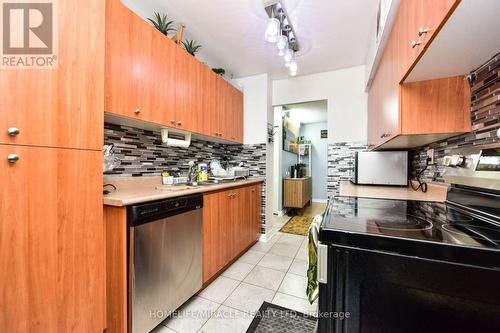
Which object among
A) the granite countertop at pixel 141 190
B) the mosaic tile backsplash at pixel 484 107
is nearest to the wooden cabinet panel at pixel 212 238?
the granite countertop at pixel 141 190

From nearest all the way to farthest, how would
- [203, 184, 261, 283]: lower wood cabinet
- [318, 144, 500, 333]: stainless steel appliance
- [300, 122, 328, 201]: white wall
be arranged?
[318, 144, 500, 333]: stainless steel appliance < [203, 184, 261, 283]: lower wood cabinet < [300, 122, 328, 201]: white wall

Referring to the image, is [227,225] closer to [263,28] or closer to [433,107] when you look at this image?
[433,107]

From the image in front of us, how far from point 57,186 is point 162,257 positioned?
0.70 m

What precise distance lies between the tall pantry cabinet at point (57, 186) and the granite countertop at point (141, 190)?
124 millimetres

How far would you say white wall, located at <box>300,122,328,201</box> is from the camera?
19.6 ft

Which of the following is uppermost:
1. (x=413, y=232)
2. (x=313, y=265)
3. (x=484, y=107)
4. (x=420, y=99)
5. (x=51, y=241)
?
(x=420, y=99)

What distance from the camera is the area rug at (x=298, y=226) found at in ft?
10.7

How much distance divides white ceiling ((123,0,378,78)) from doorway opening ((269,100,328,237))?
2.83ft

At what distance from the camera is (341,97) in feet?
9.02

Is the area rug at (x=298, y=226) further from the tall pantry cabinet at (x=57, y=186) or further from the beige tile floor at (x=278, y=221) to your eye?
the tall pantry cabinet at (x=57, y=186)

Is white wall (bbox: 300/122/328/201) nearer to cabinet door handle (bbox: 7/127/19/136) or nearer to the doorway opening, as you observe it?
the doorway opening

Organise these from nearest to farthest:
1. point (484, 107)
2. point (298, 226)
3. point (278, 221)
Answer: point (484, 107), point (298, 226), point (278, 221)

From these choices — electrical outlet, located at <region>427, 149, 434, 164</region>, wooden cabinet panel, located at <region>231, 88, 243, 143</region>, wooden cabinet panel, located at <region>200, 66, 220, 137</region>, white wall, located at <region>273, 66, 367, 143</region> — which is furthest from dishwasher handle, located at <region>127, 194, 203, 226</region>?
white wall, located at <region>273, 66, 367, 143</region>

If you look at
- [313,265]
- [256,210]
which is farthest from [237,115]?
[313,265]
